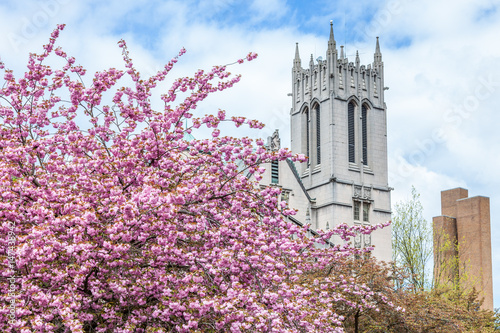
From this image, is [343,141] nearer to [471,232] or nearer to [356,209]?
[356,209]

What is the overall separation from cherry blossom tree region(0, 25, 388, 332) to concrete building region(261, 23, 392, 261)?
163ft

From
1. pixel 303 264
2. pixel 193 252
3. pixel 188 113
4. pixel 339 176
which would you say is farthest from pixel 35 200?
pixel 339 176

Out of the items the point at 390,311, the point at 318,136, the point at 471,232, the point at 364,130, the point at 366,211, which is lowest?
the point at 390,311

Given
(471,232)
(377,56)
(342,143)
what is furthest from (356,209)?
(471,232)

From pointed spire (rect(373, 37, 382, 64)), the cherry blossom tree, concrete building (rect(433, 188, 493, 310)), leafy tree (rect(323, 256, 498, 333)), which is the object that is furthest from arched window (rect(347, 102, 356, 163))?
the cherry blossom tree

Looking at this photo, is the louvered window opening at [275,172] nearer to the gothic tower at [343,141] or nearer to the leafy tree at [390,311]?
the gothic tower at [343,141]

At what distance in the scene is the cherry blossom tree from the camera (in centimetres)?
1308

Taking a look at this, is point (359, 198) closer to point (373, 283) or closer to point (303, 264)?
point (373, 283)

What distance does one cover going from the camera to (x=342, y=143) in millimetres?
70625

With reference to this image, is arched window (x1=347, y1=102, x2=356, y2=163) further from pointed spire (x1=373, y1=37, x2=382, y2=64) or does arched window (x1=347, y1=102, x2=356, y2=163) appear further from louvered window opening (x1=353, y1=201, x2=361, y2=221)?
pointed spire (x1=373, y1=37, x2=382, y2=64)

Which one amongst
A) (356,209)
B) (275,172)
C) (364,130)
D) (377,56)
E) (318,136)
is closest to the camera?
(275,172)

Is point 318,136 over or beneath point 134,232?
over

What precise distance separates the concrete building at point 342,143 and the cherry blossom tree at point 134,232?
49754mm

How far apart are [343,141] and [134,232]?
5810cm
